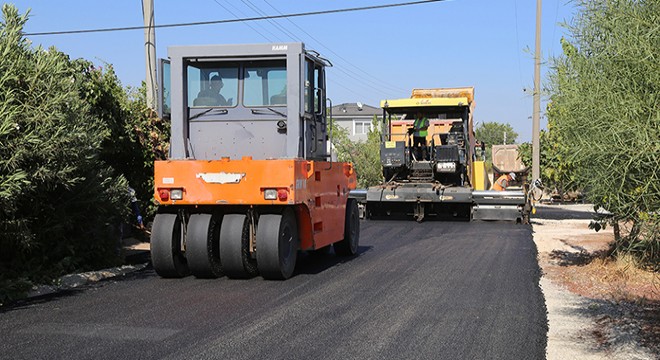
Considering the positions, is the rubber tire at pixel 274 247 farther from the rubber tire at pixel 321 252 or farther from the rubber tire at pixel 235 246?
the rubber tire at pixel 321 252

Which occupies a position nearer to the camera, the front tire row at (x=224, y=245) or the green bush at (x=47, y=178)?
the green bush at (x=47, y=178)

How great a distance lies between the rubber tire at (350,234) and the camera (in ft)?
43.4

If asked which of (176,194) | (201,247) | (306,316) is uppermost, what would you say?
(176,194)

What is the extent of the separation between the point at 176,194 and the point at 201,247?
79 cm

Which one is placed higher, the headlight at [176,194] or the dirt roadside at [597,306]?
the headlight at [176,194]

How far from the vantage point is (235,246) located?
10.2 meters

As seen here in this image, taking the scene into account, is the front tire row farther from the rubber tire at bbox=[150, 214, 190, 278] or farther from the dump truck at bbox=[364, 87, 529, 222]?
the dump truck at bbox=[364, 87, 529, 222]

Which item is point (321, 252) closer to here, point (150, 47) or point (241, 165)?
point (241, 165)

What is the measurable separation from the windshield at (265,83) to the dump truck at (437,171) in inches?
393

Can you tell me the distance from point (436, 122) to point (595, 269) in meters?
11.2

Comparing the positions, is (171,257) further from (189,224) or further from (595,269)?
(595,269)

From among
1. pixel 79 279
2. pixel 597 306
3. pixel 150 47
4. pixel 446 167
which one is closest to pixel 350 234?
pixel 79 279

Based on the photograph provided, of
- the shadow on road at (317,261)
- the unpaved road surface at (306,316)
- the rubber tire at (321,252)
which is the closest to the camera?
the unpaved road surface at (306,316)

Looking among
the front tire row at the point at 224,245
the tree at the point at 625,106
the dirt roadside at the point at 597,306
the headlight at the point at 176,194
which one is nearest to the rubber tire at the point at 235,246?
the front tire row at the point at 224,245
